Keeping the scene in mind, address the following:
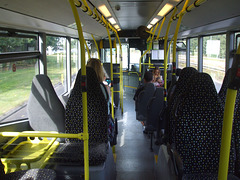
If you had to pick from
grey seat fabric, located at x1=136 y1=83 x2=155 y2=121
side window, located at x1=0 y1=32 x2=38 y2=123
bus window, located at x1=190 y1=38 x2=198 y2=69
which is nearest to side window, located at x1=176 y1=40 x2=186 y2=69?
bus window, located at x1=190 y1=38 x2=198 y2=69

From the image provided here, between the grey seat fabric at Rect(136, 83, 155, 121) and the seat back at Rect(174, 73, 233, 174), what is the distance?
254 centimetres

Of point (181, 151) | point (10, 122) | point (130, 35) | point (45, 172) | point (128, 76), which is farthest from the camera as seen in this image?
point (128, 76)

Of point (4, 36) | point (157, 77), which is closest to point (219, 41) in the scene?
point (157, 77)

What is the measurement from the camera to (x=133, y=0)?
13.8 feet

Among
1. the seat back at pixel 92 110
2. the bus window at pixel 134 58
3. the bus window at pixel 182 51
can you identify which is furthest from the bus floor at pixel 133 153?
the bus window at pixel 134 58

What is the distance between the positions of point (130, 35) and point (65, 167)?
785 centimetres

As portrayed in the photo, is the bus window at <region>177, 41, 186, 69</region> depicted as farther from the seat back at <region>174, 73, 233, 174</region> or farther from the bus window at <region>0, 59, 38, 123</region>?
the seat back at <region>174, 73, 233, 174</region>

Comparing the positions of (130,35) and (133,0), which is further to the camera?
Result: (130,35)

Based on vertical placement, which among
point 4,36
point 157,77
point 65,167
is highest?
point 4,36

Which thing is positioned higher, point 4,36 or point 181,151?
point 4,36

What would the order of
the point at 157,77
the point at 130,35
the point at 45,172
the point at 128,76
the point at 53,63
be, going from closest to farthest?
the point at 45,172
the point at 53,63
the point at 157,77
the point at 130,35
the point at 128,76

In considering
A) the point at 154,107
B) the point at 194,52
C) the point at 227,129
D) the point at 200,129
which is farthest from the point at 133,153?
the point at 194,52

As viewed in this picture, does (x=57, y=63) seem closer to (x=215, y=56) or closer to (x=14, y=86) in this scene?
(x=14, y=86)

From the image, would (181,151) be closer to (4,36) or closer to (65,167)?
(65,167)
